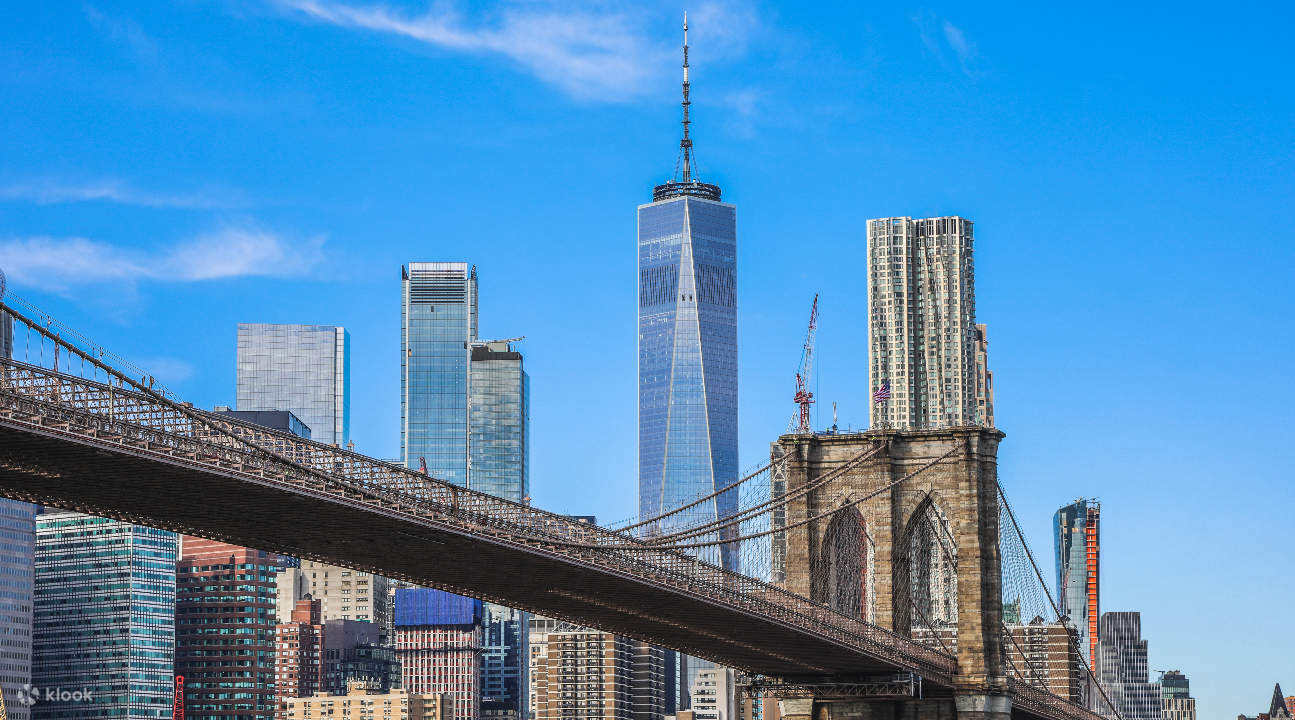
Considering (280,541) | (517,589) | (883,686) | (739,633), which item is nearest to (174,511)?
(280,541)

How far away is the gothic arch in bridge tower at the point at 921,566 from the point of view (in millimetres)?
87250

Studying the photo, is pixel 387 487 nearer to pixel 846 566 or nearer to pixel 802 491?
pixel 802 491

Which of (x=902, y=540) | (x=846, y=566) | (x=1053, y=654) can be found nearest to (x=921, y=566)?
(x=902, y=540)

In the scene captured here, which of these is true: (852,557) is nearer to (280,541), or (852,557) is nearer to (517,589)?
(517,589)

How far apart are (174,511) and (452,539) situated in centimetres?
812

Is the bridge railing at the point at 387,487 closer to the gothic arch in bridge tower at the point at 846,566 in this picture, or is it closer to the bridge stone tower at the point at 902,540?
the bridge stone tower at the point at 902,540

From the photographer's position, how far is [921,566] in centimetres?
9081

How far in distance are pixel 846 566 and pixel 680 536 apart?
12.9 meters

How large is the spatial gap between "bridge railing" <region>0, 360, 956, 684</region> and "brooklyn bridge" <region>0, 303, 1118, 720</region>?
8 cm

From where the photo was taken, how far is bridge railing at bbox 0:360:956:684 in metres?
54.4

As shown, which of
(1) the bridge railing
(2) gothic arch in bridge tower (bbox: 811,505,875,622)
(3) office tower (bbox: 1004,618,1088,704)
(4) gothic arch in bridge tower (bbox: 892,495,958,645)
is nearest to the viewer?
(1) the bridge railing

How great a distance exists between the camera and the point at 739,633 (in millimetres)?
80938

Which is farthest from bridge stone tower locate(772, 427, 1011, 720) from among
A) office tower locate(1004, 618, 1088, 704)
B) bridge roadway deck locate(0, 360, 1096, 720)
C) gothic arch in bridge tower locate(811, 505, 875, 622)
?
office tower locate(1004, 618, 1088, 704)

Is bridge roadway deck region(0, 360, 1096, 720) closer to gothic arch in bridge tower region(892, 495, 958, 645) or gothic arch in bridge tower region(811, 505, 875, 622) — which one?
gothic arch in bridge tower region(892, 495, 958, 645)
